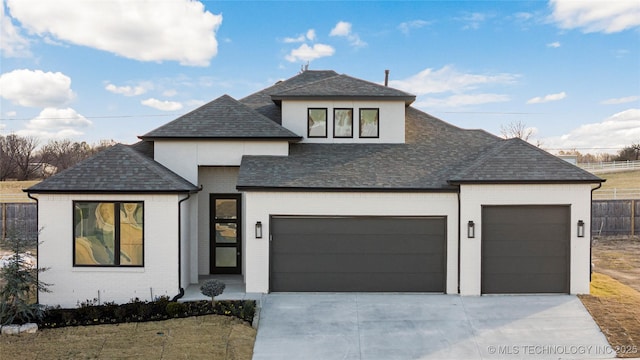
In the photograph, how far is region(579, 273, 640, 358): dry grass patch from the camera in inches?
345

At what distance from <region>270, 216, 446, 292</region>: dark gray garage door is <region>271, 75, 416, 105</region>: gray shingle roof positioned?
443 cm

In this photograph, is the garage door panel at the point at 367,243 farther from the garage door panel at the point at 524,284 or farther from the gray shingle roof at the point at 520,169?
the gray shingle roof at the point at 520,169

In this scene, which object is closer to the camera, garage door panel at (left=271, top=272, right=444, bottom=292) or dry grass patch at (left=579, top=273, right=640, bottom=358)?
dry grass patch at (left=579, top=273, right=640, bottom=358)

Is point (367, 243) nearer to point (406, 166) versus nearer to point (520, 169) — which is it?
point (406, 166)

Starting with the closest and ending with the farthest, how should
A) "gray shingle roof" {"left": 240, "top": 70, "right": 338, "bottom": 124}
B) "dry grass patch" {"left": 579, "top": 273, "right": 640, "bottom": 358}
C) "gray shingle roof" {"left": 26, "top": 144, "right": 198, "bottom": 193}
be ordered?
"dry grass patch" {"left": 579, "top": 273, "right": 640, "bottom": 358} < "gray shingle roof" {"left": 26, "top": 144, "right": 198, "bottom": 193} < "gray shingle roof" {"left": 240, "top": 70, "right": 338, "bottom": 124}

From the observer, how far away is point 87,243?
11297 millimetres

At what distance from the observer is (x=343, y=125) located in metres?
14.4

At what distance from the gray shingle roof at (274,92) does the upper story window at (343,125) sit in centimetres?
220

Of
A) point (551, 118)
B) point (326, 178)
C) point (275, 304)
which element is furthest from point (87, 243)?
point (551, 118)

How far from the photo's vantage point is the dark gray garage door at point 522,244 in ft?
37.9

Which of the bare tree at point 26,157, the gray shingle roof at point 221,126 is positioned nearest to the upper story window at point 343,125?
the gray shingle roof at point 221,126

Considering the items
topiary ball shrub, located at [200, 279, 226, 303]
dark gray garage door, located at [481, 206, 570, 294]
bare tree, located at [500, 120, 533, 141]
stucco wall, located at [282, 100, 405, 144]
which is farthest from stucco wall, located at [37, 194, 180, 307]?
bare tree, located at [500, 120, 533, 141]

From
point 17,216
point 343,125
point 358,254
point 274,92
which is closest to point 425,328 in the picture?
point 358,254

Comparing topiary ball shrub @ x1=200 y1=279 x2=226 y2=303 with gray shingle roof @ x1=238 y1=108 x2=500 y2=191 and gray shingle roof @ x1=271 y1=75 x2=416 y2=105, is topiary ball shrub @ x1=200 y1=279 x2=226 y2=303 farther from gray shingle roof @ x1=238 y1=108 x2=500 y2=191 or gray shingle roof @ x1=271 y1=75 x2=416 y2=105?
gray shingle roof @ x1=271 y1=75 x2=416 y2=105
